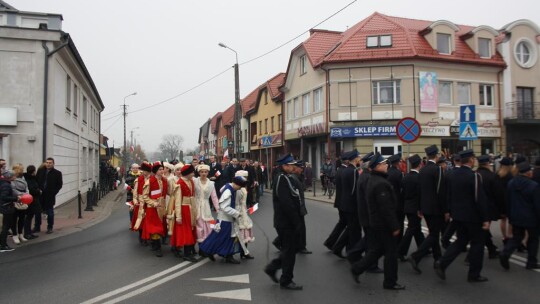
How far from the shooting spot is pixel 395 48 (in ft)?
80.8

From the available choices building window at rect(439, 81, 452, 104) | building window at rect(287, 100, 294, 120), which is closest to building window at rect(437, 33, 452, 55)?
building window at rect(439, 81, 452, 104)

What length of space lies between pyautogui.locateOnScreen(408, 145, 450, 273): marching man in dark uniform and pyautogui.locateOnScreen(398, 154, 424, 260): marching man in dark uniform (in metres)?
0.16

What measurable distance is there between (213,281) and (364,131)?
750 inches

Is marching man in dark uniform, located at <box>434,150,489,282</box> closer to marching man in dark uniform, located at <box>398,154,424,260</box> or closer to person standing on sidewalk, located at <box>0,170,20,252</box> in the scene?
marching man in dark uniform, located at <box>398,154,424,260</box>

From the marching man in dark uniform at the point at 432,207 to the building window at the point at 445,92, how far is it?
64.1 feet

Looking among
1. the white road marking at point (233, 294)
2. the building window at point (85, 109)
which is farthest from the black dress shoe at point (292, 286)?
the building window at point (85, 109)

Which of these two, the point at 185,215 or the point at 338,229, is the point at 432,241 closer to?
the point at 338,229

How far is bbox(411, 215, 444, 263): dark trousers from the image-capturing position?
258 inches

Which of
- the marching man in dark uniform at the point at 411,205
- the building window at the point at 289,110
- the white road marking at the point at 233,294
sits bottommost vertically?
the white road marking at the point at 233,294

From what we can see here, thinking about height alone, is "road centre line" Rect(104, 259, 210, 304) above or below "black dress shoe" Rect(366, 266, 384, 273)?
below

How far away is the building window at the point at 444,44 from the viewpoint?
25.5 meters

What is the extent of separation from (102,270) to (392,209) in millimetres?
4675

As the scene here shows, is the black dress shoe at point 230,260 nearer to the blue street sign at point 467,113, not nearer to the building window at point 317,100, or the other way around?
the blue street sign at point 467,113

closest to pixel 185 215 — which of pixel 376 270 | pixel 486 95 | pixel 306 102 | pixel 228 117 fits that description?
pixel 376 270
